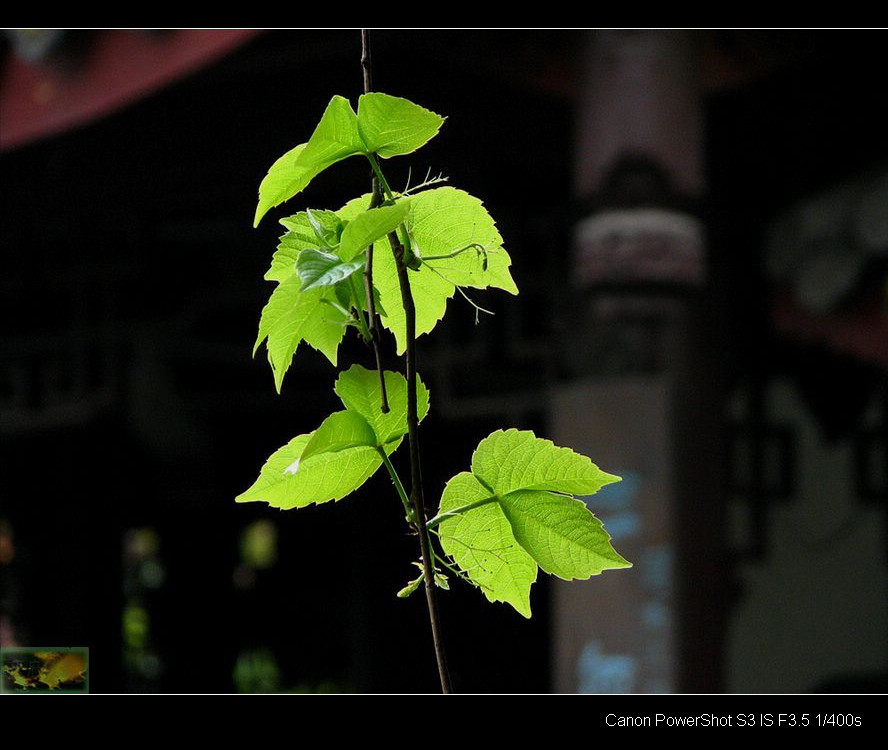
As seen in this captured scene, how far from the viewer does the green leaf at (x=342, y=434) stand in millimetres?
291

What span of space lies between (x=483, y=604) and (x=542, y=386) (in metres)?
1.16

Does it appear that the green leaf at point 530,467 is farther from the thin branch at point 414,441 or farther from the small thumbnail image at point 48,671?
the small thumbnail image at point 48,671

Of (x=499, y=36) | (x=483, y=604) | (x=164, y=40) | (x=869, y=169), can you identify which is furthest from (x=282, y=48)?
(x=483, y=604)

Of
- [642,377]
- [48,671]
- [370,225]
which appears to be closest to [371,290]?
[370,225]

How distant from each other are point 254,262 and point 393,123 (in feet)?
5.73

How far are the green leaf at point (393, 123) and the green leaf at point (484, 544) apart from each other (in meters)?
0.10

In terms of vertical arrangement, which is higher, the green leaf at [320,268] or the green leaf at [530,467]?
the green leaf at [320,268]

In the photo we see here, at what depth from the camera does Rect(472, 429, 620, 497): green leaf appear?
322 mm

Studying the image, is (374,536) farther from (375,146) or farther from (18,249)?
(375,146)

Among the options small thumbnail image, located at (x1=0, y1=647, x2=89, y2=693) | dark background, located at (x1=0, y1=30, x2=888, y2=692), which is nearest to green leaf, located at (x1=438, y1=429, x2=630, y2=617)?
small thumbnail image, located at (x1=0, y1=647, x2=89, y2=693)

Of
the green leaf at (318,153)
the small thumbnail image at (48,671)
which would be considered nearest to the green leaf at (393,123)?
the green leaf at (318,153)

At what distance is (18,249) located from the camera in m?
2.05

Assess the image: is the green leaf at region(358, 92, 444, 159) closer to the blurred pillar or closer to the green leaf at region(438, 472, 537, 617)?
the green leaf at region(438, 472, 537, 617)

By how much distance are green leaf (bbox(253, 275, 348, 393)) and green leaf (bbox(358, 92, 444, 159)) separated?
45mm
